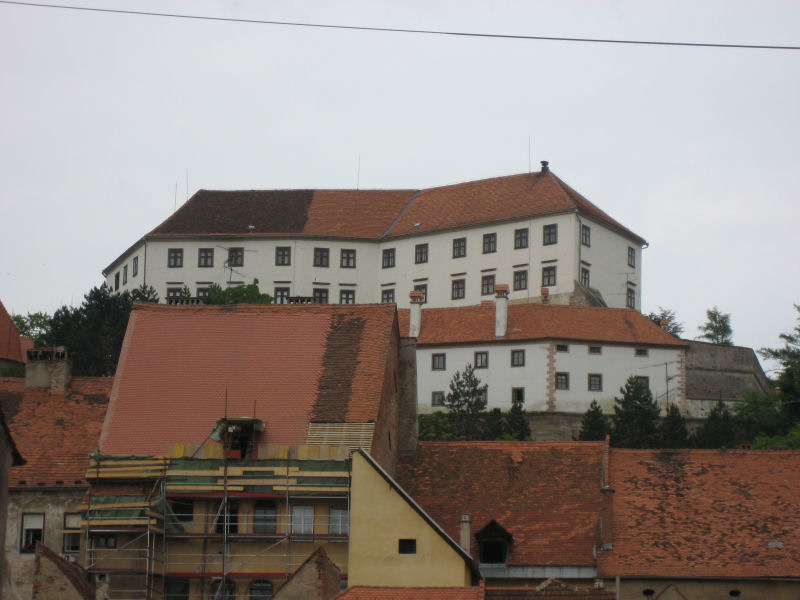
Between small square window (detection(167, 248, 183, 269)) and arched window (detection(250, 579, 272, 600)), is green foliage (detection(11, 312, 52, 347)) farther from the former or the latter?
arched window (detection(250, 579, 272, 600))

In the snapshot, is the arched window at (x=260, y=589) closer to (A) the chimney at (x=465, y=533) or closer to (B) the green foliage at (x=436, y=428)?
(A) the chimney at (x=465, y=533)

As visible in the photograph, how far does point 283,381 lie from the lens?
47.2 m

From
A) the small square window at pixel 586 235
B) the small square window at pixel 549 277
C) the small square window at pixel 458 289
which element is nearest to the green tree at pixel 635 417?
the small square window at pixel 549 277

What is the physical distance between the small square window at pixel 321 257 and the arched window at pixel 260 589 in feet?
215

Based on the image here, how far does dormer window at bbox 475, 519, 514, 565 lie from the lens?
4544 centimetres

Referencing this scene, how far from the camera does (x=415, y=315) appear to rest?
9606 centimetres

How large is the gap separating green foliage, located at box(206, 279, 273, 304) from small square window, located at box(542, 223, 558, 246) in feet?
59.5

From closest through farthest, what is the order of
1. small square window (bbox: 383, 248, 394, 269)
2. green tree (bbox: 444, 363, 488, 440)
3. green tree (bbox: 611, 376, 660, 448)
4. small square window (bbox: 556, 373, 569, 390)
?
green tree (bbox: 611, 376, 660, 448), green tree (bbox: 444, 363, 488, 440), small square window (bbox: 556, 373, 569, 390), small square window (bbox: 383, 248, 394, 269)

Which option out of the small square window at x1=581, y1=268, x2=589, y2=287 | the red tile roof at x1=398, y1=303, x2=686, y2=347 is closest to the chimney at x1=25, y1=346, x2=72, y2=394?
the red tile roof at x1=398, y1=303, x2=686, y2=347

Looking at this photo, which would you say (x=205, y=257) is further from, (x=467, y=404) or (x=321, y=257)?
(x=467, y=404)

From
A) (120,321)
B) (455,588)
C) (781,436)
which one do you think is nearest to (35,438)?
(455,588)

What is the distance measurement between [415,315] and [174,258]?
20777 mm

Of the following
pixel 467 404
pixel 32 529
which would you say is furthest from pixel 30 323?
pixel 32 529

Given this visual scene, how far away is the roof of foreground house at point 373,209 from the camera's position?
105m
